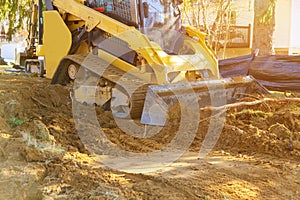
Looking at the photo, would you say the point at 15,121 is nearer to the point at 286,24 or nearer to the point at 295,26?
the point at 286,24

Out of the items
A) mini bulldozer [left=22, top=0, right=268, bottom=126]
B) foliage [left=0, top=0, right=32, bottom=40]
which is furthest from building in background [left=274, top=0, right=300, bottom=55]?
mini bulldozer [left=22, top=0, right=268, bottom=126]

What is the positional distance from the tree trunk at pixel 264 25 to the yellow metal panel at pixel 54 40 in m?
6.79

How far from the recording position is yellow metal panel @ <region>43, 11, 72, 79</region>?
7.79m

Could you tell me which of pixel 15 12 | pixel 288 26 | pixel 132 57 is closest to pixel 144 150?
pixel 132 57

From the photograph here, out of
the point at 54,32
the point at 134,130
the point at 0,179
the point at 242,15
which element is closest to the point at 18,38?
the point at 242,15

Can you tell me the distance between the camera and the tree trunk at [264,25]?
12188mm

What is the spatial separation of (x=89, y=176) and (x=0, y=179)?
0.79 meters

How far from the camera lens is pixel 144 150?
506 centimetres

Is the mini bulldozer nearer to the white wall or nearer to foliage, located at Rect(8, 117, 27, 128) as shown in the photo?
foliage, located at Rect(8, 117, 27, 128)

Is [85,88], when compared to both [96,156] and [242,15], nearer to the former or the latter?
[96,156]

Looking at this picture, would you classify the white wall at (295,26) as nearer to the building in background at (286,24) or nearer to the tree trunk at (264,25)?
the building in background at (286,24)

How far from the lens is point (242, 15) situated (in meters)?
20.7

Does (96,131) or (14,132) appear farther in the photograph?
(96,131)

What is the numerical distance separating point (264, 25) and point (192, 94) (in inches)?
281
